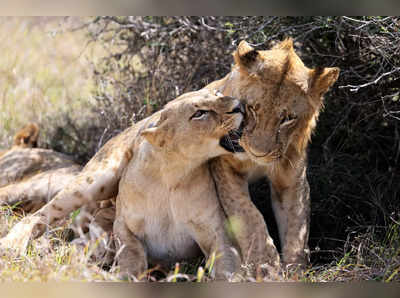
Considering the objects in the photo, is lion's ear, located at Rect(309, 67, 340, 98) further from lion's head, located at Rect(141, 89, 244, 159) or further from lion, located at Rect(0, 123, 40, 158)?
lion, located at Rect(0, 123, 40, 158)

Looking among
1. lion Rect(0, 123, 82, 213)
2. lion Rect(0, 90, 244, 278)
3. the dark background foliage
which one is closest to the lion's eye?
lion Rect(0, 90, 244, 278)

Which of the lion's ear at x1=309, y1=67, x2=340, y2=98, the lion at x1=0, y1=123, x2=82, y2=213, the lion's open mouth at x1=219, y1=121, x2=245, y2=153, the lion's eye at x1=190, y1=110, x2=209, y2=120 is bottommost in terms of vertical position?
the lion at x1=0, y1=123, x2=82, y2=213

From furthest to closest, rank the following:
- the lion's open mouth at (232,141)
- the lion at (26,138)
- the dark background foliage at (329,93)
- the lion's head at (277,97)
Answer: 1. the lion at (26,138)
2. the dark background foliage at (329,93)
3. the lion's open mouth at (232,141)
4. the lion's head at (277,97)

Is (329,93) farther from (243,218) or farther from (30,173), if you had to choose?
(30,173)

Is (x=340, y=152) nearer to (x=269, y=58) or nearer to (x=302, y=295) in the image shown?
(x=269, y=58)

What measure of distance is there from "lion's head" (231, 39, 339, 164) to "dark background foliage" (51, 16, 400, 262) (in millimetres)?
632

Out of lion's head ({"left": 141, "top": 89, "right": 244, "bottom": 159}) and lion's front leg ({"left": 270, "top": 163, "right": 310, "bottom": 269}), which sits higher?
lion's head ({"left": 141, "top": 89, "right": 244, "bottom": 159})

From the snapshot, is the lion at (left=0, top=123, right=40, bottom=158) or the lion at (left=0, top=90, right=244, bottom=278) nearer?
the lion at (left=0, top=90, right=244, bottom=278)

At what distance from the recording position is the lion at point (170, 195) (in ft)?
10.6

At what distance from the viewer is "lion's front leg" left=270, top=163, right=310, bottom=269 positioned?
3.40 meters

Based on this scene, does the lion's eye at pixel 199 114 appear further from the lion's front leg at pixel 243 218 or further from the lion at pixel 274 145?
the lion's front leg at pixel 243 218

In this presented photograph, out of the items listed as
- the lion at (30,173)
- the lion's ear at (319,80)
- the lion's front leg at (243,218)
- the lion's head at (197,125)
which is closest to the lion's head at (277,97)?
the lion's ear at (319,80)

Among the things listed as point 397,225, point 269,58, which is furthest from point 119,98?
point 397,225

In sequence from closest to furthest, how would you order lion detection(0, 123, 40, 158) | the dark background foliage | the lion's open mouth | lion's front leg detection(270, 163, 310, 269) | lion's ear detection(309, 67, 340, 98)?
the lion's open mouth < lion's ear detection(309, 67, 340, 98) < lion's front leg detection(270, 163, 310, 269) < the dark background foliage < lion detection(0, 123, 40, 158)
